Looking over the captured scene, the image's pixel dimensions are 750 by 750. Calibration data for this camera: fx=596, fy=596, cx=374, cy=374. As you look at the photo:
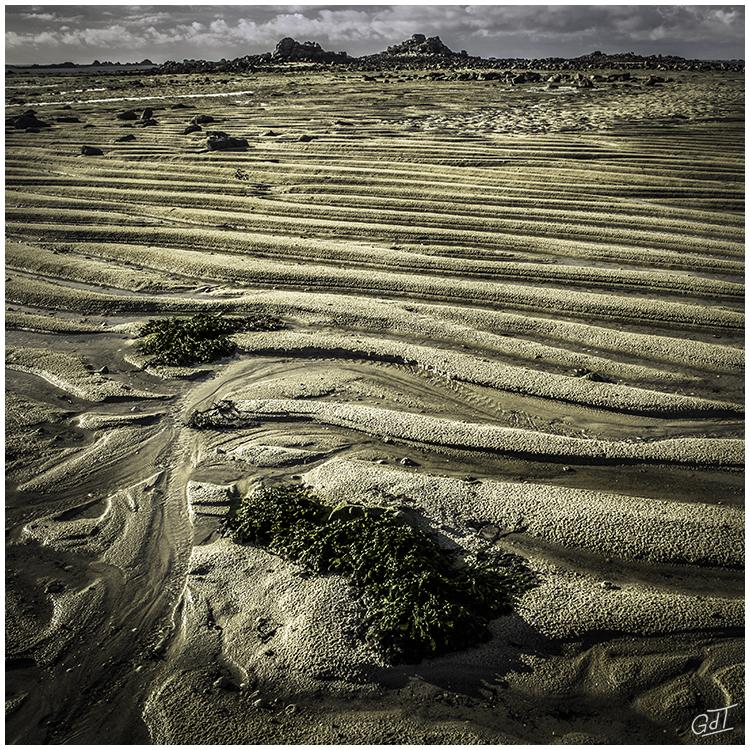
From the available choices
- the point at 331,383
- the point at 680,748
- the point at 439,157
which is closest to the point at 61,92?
the point at 439,157

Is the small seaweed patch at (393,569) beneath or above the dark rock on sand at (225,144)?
beneath

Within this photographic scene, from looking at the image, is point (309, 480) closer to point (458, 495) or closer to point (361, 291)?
point (458, 495)

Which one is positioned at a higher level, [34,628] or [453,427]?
[453,427]

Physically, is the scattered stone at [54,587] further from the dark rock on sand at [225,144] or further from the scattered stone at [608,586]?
the dark rock on sand at [225,144]

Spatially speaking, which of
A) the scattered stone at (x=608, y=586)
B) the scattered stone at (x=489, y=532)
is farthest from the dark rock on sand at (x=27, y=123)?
the scattered stone at (x=608, y=586)

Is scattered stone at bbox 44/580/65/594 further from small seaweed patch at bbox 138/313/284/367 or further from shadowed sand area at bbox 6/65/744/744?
small seaweed patch at bbox 138/313/284/367
